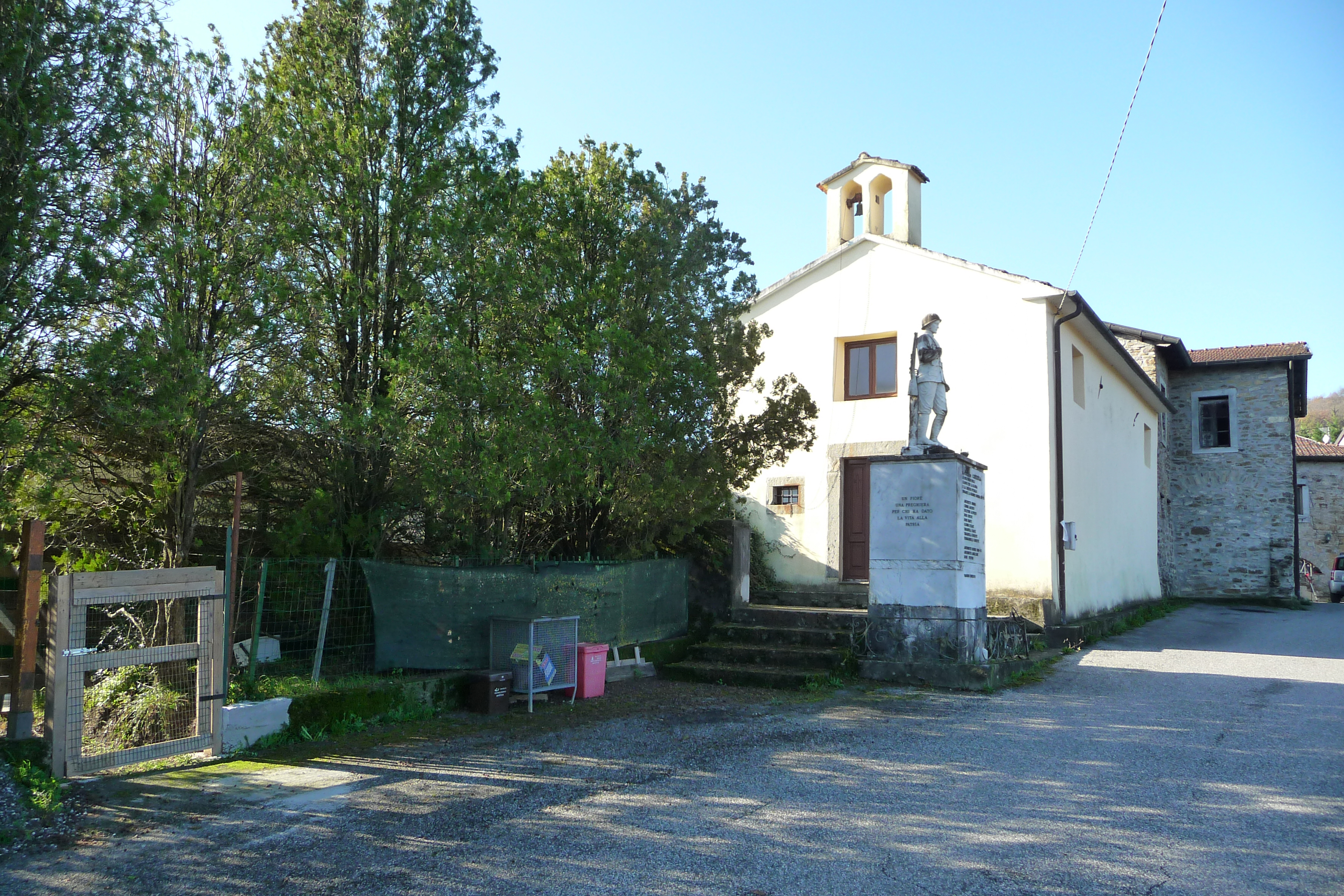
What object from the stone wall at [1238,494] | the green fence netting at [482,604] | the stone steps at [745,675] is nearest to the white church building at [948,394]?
the stone steps at [745,675]

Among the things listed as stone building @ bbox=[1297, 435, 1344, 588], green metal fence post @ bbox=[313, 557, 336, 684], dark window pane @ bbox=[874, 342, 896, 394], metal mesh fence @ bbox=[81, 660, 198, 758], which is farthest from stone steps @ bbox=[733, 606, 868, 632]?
stone building @ bbox=[1297, 435, 1344, 588]

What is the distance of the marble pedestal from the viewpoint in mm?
9805

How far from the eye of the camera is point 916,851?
445 centimetres

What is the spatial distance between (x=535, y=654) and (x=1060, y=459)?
9.04 metres

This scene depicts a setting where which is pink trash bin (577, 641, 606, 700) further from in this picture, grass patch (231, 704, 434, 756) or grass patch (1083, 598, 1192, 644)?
grass patch (1083, 598, 1192, 644)

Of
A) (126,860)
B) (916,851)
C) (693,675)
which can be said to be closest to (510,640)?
(693,675)

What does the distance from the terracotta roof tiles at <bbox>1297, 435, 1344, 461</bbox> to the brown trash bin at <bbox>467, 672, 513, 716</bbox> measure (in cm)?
3356

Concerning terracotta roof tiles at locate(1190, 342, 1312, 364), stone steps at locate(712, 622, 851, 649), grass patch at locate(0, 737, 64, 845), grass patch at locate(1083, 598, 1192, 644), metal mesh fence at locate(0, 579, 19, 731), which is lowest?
grass patch at locate(1083, 598, 1192, 644)

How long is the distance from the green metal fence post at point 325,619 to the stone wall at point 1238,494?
2336 centimetres

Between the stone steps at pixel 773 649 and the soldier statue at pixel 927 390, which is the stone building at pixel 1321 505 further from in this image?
the stone steps at pixel 773 649

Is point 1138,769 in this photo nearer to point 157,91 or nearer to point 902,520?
point 902,520

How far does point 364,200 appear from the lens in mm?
8148

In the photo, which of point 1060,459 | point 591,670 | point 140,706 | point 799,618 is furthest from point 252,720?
point 1060,459

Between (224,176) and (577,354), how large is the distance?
3.28 m
